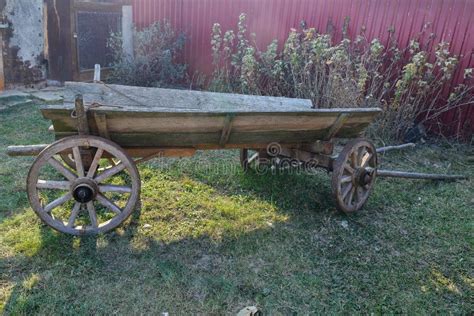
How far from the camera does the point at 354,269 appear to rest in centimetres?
288

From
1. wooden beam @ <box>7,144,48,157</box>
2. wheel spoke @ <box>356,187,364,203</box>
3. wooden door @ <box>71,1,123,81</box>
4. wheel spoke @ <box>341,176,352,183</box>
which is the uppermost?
wooden door @ <box>71,1,123,81</box>

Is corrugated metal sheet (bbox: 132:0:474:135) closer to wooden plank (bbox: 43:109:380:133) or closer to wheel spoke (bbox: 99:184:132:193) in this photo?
wooden plank (bbox: 43:109:380:133)

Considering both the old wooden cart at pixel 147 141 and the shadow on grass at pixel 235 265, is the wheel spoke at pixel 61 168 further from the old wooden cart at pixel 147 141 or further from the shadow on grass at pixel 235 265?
the shadow on grass at pixel 235 265

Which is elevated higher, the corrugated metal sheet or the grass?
the corrugated metal sheet

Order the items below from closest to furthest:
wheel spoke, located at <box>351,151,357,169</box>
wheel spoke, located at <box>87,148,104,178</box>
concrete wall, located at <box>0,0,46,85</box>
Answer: wheel spoke, located at <box>87,148,104,178</box> < wheel spoke, located at <box>351,151,357,169</box> < concrete wall, located at <box>0,0,46,85</box>

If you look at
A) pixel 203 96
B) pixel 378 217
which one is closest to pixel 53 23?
pixel 203 96

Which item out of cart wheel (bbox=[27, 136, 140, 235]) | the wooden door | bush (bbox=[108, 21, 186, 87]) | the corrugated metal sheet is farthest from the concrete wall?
cart wheel (bbox=[27, 136, 140, 235])

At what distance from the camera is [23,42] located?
24.7ft

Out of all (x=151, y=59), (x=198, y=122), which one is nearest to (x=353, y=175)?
(x=198, y=122)

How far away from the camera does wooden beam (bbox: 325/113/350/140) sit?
3289 millimetres

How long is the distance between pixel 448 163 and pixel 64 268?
498 centimetres

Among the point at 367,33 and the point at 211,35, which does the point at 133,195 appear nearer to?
the point at 367,33

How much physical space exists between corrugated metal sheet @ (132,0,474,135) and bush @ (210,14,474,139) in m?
0.21

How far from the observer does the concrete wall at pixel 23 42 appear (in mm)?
7230
